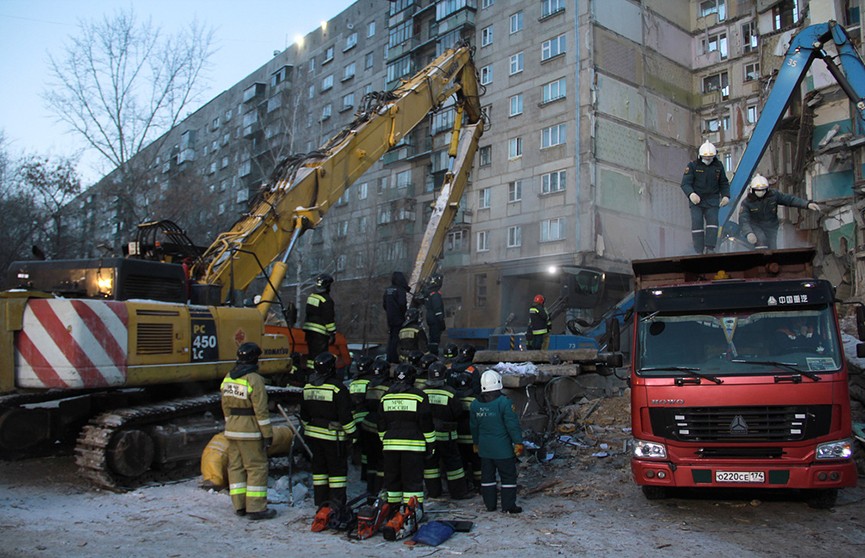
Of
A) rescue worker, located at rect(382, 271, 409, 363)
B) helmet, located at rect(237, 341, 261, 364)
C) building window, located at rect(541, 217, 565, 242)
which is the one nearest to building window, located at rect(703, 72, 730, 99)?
building window, located at rect(541, 217, 565, 242)

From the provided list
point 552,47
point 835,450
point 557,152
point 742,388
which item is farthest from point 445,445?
point 552,47

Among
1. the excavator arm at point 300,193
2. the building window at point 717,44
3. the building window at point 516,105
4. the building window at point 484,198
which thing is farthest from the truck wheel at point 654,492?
the building window at point 717,44

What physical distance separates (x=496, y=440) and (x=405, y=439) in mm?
999

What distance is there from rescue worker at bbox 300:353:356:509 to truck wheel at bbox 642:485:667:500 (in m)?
3.27

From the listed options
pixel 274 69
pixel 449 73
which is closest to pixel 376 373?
pixel 449 73

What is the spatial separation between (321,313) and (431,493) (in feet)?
11.3

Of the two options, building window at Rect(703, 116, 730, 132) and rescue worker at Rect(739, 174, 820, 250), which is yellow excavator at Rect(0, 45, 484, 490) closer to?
rescue worker at Rect(739, 174, 820, 250)

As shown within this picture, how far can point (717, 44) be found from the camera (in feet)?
123

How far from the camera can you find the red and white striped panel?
25.1 feet

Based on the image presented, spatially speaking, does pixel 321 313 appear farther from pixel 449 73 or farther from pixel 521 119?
pixel 521 119

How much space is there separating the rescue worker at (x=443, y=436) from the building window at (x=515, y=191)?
27.5 metres

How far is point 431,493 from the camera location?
825cm

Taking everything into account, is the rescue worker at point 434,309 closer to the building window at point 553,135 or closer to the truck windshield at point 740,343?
the truck windshield at point 740,343

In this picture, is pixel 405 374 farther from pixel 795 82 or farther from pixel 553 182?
pixel 553 182
